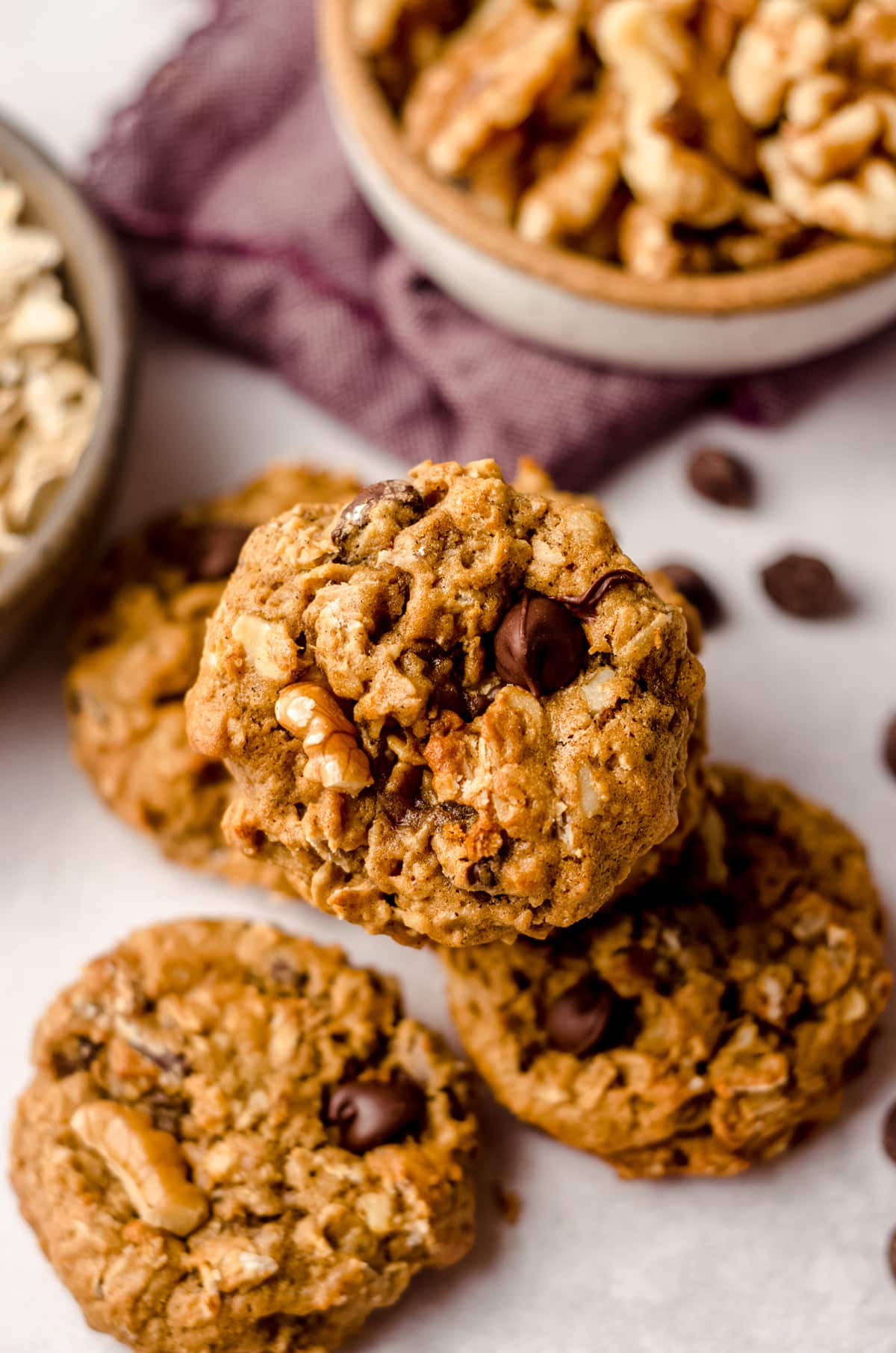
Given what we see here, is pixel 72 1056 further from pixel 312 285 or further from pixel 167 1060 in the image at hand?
pixel 312 285

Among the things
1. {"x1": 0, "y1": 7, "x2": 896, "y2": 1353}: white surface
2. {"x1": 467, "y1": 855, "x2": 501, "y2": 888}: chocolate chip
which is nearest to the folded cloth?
{"x1": 0, "y1": 7, "x2": 896, "y2": 1353}: white surface

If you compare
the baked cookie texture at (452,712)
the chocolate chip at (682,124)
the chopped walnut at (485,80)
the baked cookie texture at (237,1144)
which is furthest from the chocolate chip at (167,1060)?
the chocolate chip at (682,124)

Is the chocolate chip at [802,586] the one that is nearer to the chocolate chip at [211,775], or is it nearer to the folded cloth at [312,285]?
the folded cloth at [312,285]

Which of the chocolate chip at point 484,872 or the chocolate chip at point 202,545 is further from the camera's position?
the chocolate chip at point 202,545

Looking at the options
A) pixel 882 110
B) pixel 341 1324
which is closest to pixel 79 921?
pixel 341 1324

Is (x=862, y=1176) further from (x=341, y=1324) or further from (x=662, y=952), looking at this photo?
(x=341, y=1324)
